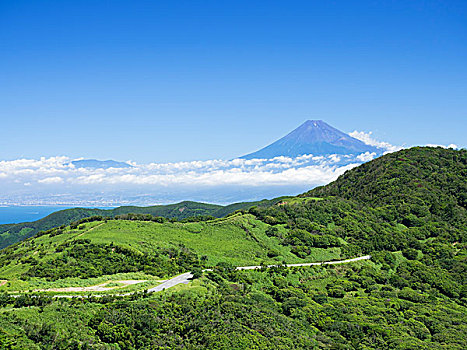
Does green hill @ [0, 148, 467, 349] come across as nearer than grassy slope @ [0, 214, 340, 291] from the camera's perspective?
Yes

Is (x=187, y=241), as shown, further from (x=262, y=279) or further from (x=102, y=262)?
(x=262, y=279)

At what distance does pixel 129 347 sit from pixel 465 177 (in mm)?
112934

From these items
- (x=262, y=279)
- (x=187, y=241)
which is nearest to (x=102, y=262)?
(x=187, y=241)

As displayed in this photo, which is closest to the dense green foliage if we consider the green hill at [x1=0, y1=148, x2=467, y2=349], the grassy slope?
the green hill at [x1=0, y1=148, x2=467, y2=349]

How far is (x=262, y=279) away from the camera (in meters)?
51.6

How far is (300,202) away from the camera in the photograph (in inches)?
3880

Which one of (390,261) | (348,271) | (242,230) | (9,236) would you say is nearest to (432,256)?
(390,261)

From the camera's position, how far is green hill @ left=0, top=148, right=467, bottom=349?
29594 millimetres

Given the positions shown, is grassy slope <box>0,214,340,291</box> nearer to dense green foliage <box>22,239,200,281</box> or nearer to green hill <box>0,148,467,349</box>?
green hill <box>0,148,467,349</box>

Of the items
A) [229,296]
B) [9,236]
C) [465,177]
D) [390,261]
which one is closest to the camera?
[229,296]

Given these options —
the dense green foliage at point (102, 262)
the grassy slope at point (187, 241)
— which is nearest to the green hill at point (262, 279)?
the dense green foliage at point (102, 262)

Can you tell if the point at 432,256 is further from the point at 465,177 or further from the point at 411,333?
the point at 465,177

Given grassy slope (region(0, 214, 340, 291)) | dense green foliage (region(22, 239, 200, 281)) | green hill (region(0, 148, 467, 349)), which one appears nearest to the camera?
green hill (region(0, 148, 467, 349))

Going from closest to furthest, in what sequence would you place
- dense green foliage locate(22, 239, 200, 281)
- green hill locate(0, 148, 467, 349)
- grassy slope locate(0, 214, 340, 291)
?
green hill locate(0, 148, 467, 349) → dense green foliage locate(22, 239, 200, 281) → grassy slope locate(0, 214, 340, 291)
